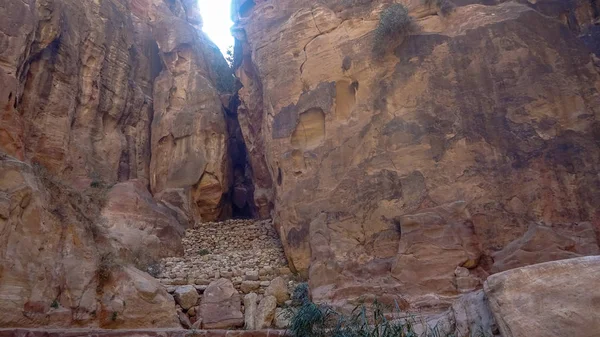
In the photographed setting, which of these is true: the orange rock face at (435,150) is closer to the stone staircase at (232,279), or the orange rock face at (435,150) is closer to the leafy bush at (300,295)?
the leafy bush at (300,295)

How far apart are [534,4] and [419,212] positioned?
20.7 ft

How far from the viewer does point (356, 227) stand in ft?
38.0

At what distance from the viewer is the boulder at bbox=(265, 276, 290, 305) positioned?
1088 centimetres

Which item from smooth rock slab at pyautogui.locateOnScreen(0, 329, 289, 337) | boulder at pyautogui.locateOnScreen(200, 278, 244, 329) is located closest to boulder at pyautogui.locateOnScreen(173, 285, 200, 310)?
boulder at pyautogui.locateOnScreen(200, 278, 244, 329)

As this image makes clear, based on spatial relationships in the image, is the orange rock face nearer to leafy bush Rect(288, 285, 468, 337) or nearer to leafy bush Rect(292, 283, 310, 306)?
leafy bush Rect(292, 283, 310, 306)

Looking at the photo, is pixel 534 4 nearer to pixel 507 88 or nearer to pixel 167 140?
pixel 507 88

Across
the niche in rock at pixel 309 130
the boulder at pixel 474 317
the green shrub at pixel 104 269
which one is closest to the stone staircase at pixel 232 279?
the green shrub at pixel 104 269

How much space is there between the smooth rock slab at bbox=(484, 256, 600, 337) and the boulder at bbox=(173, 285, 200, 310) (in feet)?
23.0

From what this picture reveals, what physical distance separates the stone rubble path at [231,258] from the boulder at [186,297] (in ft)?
1.62

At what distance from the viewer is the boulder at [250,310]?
10078mm

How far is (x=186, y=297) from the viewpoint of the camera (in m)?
10.8

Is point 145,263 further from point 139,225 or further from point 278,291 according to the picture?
point 278,291

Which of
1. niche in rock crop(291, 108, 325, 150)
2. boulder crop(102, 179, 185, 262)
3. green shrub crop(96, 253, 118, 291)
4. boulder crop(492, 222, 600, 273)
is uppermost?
niche in rock crop(291, 108, 325, 150)

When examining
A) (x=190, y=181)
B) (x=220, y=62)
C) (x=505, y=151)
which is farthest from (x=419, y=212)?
(x=220, y=62)
